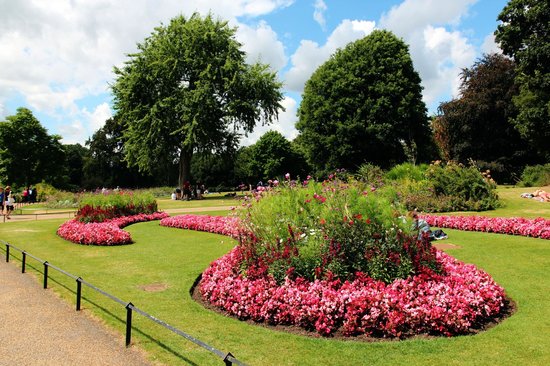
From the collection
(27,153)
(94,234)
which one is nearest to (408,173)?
(94,234)

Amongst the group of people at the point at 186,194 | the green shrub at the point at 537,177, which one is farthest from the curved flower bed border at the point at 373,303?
the group of people at the point at 186,194

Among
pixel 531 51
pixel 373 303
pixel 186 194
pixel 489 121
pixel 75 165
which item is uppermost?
pixel 531 51

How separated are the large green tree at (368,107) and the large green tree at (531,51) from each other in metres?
9.52

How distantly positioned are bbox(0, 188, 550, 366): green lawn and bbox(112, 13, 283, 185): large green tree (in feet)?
84.4

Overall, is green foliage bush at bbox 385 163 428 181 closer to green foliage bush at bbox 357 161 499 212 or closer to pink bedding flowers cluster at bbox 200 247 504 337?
green foliage bush at bbox 357 161 499 212

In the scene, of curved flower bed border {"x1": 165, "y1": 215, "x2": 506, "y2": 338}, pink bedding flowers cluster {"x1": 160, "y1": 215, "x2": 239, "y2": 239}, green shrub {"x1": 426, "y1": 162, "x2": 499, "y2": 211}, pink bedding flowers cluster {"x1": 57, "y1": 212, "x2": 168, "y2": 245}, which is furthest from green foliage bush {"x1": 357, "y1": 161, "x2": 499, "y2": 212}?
curved flower bed border {"x1": 165, "y1": 215, "x2": 506, "y2": 338}

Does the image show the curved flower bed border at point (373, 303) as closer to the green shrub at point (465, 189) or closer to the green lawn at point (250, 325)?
the green lawn at point (250, 325)

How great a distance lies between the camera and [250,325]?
7.13 meters

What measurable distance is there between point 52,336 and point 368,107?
1508 inches

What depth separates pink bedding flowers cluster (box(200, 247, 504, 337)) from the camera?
6430mm

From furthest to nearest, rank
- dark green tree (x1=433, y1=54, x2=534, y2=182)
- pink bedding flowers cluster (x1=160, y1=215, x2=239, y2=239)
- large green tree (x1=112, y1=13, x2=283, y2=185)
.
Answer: dark green tree (x1=433, y1=54, x2=534, y2=182) → large green tree (x1=112, y1=13, x2=283, y2=185) → pink bedding flowers cluster (x1=160, y1=215, x2=239, y2=239)

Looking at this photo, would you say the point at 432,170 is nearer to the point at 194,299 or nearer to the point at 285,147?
the point at 194,299

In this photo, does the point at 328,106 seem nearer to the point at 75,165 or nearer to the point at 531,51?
the point at 531,51

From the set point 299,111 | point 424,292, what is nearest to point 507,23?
point 299,111
